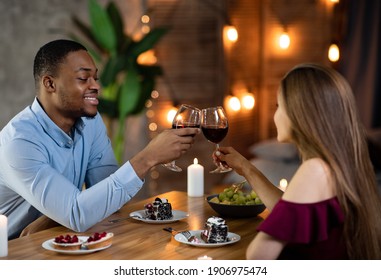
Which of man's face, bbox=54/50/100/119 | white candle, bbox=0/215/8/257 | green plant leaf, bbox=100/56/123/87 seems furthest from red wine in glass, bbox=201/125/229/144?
green plant leaf, bbox=100/56/123/87

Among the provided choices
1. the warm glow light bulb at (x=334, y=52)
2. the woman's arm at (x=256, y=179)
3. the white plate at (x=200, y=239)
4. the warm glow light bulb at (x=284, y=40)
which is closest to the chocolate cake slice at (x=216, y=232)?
the white plate at (x=200, y=239)

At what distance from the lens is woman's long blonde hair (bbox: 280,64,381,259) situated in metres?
1.69

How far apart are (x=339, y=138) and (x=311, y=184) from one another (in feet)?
0.45

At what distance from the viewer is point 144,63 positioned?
4.89 metres

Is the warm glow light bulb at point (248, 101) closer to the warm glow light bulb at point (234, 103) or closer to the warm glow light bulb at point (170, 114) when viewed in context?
the warm glow light bulb at point (234, 103)

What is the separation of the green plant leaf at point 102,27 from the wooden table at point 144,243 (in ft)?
8.10

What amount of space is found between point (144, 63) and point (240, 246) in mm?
3035

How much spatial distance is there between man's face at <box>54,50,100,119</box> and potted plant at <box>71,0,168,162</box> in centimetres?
223

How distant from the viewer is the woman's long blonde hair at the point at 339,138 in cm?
169

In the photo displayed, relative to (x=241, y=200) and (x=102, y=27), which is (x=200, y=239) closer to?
(x=241, y=200)

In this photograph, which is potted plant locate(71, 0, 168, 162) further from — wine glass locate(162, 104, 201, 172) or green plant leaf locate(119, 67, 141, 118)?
wine glass locate(162, 104, 201, 172)

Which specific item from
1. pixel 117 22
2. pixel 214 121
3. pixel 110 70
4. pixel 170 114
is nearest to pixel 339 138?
pixel 214 121

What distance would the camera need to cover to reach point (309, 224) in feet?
5.49

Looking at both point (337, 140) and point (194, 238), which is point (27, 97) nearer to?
point (194, 238)
